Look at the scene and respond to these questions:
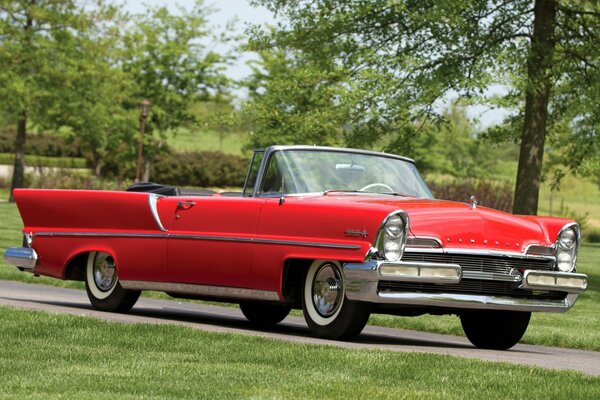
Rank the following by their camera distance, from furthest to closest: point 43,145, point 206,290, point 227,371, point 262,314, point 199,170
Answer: point 43,145 → point 199,170 → point 262,314 → point 206,290 → point 227,371

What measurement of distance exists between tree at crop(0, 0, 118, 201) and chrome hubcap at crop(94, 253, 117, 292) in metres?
34.6

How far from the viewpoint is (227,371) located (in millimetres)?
7695

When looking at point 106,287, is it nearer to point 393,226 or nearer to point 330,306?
point 330,306

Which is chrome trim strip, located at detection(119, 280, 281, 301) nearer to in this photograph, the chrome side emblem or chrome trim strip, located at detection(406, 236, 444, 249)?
the chrome side emblem

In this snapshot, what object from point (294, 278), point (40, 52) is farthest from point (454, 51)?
point (40, 52)

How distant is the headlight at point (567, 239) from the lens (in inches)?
425

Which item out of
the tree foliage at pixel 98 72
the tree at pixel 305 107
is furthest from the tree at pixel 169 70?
the tree at pixel 305 107

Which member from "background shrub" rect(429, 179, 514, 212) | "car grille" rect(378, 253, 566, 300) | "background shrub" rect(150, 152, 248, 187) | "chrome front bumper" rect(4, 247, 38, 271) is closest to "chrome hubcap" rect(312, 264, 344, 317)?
"car grille" rect(378, 253, 566, 300)

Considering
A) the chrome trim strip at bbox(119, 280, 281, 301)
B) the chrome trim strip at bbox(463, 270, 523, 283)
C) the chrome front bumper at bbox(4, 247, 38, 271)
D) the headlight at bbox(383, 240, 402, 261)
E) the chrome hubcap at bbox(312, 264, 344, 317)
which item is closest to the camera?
the headlight at bbox(383, 240, 402, 261)

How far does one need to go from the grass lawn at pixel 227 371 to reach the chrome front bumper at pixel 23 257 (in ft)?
10.0

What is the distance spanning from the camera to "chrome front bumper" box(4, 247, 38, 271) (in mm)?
13047

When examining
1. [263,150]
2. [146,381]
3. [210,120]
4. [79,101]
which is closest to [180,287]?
[263,150]

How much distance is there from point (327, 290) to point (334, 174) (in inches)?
53.0

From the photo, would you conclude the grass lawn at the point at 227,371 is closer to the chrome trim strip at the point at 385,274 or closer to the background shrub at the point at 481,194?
the chrome trim strip at the point at 385,274
